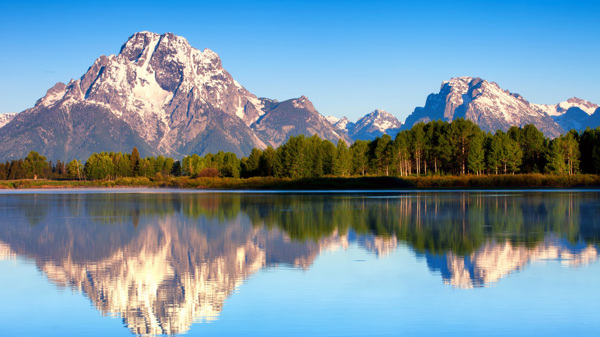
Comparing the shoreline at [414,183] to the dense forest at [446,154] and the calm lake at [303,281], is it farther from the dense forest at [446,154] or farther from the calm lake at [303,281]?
the calm lake at [303,281]

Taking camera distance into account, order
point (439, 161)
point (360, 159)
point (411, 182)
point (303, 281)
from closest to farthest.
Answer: point (303, 281), point (411, 182), point (439, 161), point (360, 159)

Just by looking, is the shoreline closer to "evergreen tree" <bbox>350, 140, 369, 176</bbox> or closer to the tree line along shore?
the tree line along shore

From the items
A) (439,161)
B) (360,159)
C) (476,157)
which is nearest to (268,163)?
(360,159)

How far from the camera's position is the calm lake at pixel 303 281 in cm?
1169

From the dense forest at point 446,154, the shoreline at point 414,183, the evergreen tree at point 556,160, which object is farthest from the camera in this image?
the dense forest at point 446,154

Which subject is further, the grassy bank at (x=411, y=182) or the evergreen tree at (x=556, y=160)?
the evergreen tree at (x=556, y=160)

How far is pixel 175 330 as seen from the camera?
37.6 ft

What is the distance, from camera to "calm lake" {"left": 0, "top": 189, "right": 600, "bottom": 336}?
38.3 ft

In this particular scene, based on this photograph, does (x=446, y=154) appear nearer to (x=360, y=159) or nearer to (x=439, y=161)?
(x=439, y=161)

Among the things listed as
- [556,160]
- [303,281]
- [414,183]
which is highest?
[556,160]

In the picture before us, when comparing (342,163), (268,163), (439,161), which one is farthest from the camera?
(268,163)

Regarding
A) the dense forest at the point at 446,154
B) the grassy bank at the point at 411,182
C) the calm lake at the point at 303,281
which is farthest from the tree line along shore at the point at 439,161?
the calm lake at the point at 303,281

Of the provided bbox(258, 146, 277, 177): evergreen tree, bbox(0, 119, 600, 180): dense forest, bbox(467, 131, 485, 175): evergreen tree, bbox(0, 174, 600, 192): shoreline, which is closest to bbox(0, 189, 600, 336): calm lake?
bbox(0, 174, 600, 192): shoreline

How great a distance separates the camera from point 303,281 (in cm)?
1578
